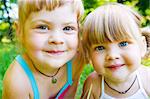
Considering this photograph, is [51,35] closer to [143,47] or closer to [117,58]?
[117,58]

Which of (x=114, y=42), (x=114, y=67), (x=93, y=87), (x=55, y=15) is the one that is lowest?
(x=93, y=87)

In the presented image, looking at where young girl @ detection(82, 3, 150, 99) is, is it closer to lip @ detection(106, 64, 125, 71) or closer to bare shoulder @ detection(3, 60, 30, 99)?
lip @ detection(106, 64, 125, 71)

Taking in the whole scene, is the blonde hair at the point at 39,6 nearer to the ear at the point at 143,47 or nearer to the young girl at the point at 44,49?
the young girl at the point at 44,49

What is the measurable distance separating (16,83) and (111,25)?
571 mm

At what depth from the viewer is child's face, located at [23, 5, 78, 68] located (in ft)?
6.70

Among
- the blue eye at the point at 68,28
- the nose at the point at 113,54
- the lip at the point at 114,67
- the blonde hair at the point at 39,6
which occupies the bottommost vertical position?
the lip at the point at 114,67

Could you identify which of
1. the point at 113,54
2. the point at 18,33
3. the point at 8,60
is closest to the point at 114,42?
the point at 113,54

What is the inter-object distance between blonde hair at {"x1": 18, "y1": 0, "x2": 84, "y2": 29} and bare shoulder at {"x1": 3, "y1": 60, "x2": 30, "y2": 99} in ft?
0.84

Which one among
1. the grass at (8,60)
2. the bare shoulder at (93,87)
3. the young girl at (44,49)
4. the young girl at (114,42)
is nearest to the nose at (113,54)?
the young girl at (114,42)

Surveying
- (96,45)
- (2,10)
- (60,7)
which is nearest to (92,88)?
(96,45)

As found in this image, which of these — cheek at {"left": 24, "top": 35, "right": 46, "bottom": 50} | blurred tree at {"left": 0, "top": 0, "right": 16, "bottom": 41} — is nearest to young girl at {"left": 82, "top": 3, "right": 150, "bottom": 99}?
cheek at {"left": 24, "top": 35, "right": 46, "bottom": 50}

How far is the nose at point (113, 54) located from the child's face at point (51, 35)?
180mm

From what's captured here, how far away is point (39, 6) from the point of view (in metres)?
2.03

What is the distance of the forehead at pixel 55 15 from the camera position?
2031 millimetres
